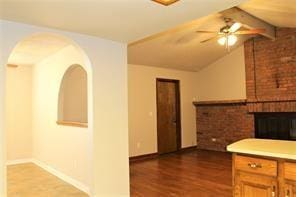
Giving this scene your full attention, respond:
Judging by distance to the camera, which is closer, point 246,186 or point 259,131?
point 246,186

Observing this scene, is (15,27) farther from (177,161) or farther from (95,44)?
(177,161)

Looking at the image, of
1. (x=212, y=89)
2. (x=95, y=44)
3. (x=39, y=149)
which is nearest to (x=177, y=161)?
(x=212, y=89)

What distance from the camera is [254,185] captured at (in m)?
2.05

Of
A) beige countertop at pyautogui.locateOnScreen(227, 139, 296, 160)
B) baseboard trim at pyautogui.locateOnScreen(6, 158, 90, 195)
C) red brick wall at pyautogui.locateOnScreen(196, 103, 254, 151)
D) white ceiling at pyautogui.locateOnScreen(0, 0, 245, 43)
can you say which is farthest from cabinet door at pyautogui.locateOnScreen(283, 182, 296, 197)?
Result: red brick wall at pyautogui.locateOnScreen(196, 103, 254, 151)

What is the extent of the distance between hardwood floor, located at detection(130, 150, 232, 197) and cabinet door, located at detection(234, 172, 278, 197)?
1519mm

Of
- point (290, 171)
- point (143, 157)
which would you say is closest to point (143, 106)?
point (143, 157)

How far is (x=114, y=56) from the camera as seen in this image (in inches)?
134

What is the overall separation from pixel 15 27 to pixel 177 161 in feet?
14.2

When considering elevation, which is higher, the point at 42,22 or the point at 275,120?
the point at 42,22

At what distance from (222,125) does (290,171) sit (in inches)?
201

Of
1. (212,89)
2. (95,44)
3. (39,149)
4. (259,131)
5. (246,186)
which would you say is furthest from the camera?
(212,89)

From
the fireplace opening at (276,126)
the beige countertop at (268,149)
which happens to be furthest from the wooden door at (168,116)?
the beige countertop at (268,149)

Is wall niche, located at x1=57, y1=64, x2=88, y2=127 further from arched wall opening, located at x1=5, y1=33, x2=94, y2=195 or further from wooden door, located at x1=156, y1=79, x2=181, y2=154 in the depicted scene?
wooden door, located at x1=156, y1=79, x2=181, y2=154

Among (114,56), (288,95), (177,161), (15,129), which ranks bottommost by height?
(177,161)
